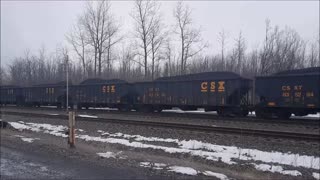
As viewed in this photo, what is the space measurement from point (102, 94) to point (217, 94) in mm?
14670

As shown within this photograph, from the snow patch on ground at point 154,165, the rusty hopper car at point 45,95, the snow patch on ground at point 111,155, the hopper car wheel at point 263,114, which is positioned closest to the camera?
the snow patch on ground at point 154,165

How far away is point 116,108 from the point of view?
127 ft

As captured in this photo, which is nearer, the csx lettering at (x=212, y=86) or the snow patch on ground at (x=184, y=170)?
the snow patch on ground at (x=184, y=170)

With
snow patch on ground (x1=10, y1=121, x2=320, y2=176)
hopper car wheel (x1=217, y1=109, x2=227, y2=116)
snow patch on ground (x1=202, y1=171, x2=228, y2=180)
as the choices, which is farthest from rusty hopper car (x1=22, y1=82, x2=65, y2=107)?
snow patch on ground (x1=202, y1=171, x2=228, y2=180)

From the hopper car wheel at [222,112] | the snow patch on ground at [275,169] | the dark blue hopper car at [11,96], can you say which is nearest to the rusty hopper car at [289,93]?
the hopper car wheel at [222,112]

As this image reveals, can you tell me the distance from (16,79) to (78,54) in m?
36.9

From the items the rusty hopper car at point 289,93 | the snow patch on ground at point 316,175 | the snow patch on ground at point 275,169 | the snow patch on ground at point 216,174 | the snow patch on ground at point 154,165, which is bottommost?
the snow patch on ground at point 316,175

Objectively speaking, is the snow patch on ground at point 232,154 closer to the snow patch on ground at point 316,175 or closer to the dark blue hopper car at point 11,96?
the snow patch on ground at point 316,175

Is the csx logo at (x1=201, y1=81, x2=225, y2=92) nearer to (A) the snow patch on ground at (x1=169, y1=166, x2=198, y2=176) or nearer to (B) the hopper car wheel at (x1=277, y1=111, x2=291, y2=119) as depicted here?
(B) the hopper car wheel at (x1=277, y1=111, x2=291, y2=119)

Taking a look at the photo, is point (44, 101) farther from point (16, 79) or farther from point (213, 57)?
point (16, 79)

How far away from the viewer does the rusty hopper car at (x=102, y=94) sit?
3553 centimetres

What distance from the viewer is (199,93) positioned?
28.7m

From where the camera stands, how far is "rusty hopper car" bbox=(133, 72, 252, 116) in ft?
87.2

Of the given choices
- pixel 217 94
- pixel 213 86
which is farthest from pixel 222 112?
pixel 213 86
